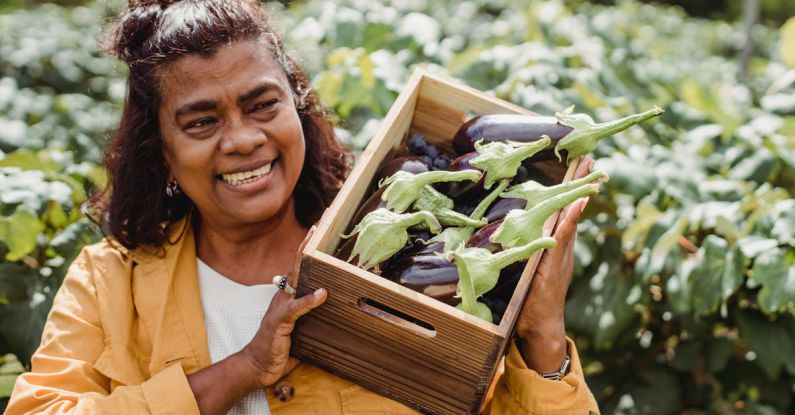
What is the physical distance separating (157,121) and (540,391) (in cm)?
122

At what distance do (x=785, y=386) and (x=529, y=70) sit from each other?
1.36m

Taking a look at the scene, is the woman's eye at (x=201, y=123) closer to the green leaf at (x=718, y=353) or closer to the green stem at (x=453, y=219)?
the green stem at (x=453, y=219)

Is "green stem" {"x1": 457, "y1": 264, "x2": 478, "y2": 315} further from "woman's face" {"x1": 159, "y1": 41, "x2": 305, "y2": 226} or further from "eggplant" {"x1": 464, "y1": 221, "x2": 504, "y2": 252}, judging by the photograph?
"woman's face" {"x1": 159, "y1": 41, "x2": 305, "y2": 226}

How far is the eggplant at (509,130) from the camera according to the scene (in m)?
2.14

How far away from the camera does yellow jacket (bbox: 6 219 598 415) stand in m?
2.11

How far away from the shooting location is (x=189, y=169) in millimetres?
2268

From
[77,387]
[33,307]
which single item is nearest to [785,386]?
[77,387]

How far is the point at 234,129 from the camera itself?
2.20m

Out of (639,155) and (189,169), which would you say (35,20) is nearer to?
(189,169)

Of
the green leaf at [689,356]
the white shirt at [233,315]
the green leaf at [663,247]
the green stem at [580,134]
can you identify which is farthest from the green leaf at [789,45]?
the white shirt at [233,315]

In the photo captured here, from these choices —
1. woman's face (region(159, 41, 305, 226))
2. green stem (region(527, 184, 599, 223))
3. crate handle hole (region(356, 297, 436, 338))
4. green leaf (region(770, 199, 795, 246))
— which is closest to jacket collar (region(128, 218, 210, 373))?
woman's face (region(159, 41, 305, 226))

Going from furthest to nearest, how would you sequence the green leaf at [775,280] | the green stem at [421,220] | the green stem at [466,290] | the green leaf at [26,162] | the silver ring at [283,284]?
the green leaf at [26,162] < the green leaf at [775,280] < the silver ring at [283,284] < the green stem at [421,220] < the green stem at [466,290]

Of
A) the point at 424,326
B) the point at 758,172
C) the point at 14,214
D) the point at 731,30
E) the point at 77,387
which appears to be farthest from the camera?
the point at 731,30

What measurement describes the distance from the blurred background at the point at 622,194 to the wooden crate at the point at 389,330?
687 millimetres
